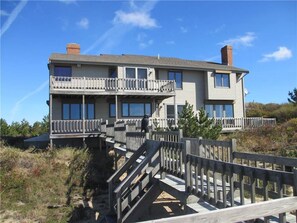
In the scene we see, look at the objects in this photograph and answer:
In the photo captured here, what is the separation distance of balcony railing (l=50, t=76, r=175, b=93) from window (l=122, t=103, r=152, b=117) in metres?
2.19

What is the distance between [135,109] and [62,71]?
22.1 ft

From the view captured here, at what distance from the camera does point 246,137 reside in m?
23.2

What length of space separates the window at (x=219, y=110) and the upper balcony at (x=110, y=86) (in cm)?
570

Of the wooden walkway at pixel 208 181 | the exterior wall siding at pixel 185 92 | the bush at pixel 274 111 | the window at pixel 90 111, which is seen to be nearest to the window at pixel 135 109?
the exterior wall siding at pixel 185 92

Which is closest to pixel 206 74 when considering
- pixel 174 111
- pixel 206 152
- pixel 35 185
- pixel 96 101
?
pixel 174 111

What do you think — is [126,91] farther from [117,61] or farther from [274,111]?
[274,111]

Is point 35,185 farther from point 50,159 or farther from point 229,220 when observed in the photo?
point 229,220

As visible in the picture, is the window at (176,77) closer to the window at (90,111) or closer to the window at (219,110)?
the window at (219,110)

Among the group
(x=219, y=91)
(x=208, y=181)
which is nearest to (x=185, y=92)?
(x=219, y=91)

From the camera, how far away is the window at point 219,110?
1155 inches

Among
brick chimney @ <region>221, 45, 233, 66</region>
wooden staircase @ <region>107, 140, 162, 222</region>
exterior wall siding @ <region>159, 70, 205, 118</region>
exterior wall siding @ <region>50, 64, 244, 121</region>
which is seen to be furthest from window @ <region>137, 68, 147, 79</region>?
wooden staircase @ <region>107, 140, 162, 222</region>

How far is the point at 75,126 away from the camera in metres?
→ 22.2

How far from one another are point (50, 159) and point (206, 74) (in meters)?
16.4

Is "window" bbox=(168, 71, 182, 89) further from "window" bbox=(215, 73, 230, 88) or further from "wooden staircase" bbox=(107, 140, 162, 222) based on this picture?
"wooden staircase" bbox=(107, 140, 162, 222)
